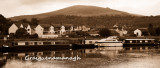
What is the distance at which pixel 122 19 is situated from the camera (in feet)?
482

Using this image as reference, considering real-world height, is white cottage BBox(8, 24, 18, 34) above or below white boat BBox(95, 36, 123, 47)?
above

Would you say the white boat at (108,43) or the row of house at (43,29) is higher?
the row of house at (43,29)

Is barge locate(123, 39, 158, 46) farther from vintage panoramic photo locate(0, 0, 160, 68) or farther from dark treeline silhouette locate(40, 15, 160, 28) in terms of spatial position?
dark treeline silhouette locate(40, 15, 160, 28)

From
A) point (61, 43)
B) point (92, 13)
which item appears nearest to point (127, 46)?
point (61, 43)

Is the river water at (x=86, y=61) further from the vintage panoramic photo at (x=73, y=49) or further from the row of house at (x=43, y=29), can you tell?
the row of house at (x=43, y=29)

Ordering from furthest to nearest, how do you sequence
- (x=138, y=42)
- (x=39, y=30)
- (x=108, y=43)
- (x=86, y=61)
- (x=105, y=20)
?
(x=105, y=20)
(x=39, y=30)
(x=138, y=42)
(x=108, y=43)
(x=86, y=61)

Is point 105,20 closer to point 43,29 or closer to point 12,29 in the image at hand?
point 43,29

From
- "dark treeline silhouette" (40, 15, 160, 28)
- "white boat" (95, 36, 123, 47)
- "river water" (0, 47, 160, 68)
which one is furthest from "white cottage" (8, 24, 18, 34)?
"dark treeline silhouette" (40, 15, 160, 28)

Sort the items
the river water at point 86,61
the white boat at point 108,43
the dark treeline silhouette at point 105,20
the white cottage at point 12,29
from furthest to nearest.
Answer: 1. the dark treeline silhouette at point 105,20
2. the white cottage at point 12,29
3. the white boat at point 108,43
4. the river water at point 86,61

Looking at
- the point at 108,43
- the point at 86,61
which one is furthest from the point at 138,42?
the point at 86,61

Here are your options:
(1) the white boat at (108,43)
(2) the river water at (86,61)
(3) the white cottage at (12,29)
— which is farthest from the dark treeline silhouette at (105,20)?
(2) the river water at (86,61)

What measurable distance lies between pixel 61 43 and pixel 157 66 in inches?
1296

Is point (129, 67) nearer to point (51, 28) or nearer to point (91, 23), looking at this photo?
point (51, 28)

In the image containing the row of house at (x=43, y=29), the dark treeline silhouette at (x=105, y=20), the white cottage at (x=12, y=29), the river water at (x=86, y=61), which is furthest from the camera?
the dark treeline silhouette at (x=105, y=20)
